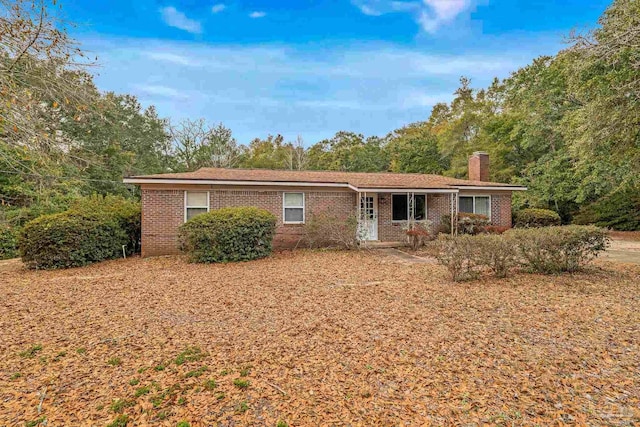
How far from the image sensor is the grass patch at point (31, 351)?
11.9ft

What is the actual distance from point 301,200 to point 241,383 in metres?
10.1

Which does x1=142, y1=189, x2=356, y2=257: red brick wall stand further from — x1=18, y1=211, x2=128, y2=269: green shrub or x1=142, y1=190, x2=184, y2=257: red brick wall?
x1=18, y1=211, x2=128, y2=269: green shrub

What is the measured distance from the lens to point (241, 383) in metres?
2.96

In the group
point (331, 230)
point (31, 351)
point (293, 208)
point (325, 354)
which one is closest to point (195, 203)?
point (293, 208)

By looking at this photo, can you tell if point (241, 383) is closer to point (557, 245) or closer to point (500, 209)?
point (557, 245)

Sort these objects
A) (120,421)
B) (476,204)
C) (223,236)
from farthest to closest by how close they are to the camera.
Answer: (476,204), (223,236), (120,421)

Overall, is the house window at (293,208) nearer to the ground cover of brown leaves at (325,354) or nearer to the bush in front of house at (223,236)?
the bush in front of house at (223,236)

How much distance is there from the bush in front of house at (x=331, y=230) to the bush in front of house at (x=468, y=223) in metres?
4.24

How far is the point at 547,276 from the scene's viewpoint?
711 centimetres

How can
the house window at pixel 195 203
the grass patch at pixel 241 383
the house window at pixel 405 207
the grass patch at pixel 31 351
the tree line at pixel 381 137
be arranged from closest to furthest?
the grass patch at pixel 241 383, the grass patch at pixel 31 351, the tree line at pixel 381 137, the house window at pixel 195 203, the house window at pixel 405 207

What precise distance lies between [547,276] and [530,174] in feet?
50.4

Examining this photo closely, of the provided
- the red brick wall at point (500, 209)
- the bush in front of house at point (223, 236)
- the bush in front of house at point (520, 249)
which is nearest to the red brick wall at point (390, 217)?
the red brick wall at point (500, 209)

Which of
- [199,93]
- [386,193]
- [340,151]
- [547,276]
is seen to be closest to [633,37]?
[547,276]

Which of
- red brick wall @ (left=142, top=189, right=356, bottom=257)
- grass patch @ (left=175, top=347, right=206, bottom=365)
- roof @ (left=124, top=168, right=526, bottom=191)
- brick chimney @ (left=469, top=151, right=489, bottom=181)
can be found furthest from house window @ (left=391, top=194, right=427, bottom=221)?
grass patch @ (left=175, top=347, right=206, bottom=365)
